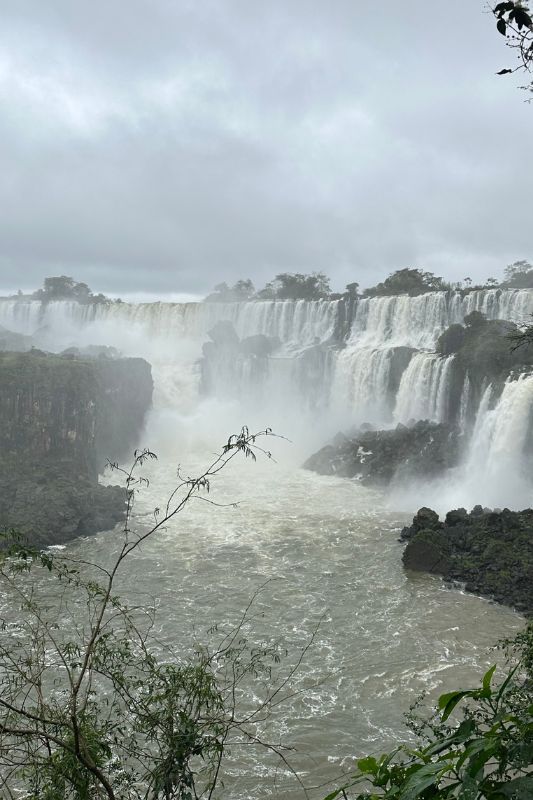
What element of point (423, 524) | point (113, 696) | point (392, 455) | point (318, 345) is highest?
point (318, 345)

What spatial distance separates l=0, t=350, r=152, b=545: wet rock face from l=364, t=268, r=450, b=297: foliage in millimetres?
30086

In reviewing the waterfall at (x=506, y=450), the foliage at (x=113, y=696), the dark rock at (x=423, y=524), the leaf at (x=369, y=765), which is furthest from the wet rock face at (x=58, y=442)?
the leaf at (x=369, y=765)

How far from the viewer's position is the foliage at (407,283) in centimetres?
5628

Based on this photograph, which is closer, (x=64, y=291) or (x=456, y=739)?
(x=456, y=739)

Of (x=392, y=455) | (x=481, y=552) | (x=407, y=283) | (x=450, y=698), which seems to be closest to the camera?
(x=450, y=698)

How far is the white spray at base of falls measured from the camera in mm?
29438

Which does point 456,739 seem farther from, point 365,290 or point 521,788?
point 365,290

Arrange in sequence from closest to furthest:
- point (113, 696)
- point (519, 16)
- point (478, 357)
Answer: point (519, 16) → point (113, 696) → point (478, 357)

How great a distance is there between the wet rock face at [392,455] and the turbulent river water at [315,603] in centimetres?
137

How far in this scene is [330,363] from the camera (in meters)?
43.0

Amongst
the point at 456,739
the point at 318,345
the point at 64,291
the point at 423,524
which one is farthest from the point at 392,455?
the point at 64,291

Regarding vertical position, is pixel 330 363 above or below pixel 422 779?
above

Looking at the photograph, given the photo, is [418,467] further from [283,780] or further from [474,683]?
[283,780]

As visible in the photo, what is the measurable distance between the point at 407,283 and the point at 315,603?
44.4 meters
